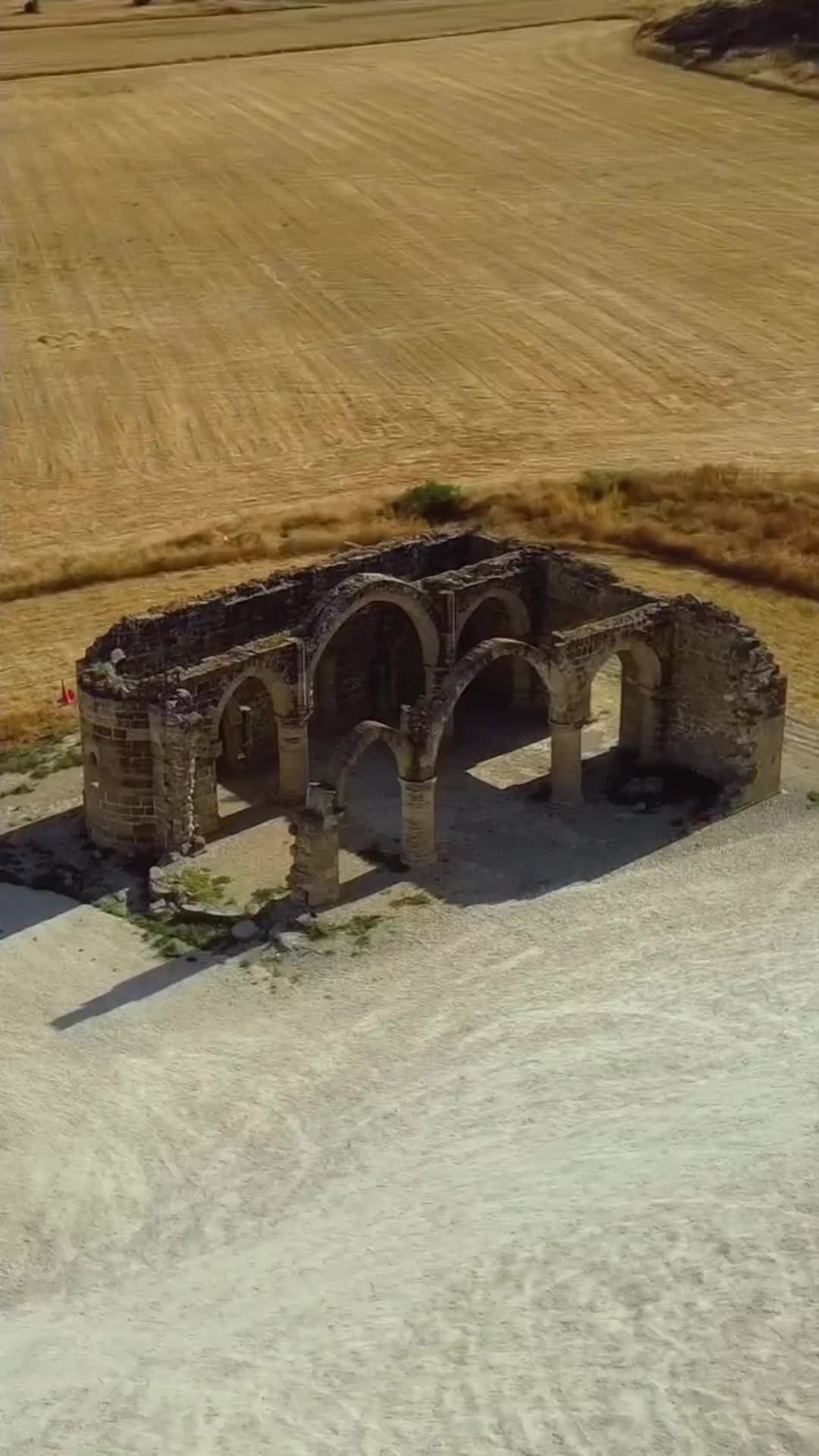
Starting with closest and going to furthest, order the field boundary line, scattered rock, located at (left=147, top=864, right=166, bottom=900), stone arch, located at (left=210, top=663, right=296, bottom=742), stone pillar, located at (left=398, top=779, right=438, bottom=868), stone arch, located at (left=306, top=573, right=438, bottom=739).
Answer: scattered rock, located at (left=147, top=864, right=166, bottom=900), stone pillar, located at (left=398, top=779, right=438, bottom=868), stone arch, located at (left=210, top=663, right=296, bottom=742), stone arch, located at (left=306, top=573, right=438, bottom=739), the field boundary line

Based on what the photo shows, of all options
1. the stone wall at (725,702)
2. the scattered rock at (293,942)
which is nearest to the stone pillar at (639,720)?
the stone wall at (725,702)

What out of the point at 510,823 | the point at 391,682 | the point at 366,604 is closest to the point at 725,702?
the point at 510,823

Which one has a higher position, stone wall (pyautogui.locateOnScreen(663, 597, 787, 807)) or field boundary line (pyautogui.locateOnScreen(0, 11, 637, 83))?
field boundary line (pyautogui.locateOnScreen(0, 11, 637, 83))

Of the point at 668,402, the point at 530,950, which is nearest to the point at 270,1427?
the point at 530,950

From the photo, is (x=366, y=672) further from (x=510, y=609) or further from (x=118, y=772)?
(x=118, y=772)

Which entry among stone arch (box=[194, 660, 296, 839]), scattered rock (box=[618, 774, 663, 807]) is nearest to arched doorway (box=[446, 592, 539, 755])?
scattered rock (box=[618, 774, 663, 807])

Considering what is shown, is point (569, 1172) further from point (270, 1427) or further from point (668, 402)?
point (668, 402)

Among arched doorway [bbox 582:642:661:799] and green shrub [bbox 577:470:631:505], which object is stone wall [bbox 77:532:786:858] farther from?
green shrub [bbox 577:470:631:505]
